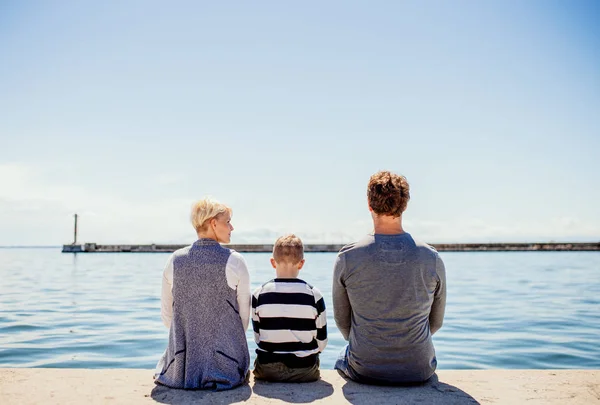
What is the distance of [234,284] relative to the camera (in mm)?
3271

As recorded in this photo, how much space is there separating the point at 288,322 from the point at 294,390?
0.43 meters

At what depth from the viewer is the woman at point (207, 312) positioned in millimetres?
3232

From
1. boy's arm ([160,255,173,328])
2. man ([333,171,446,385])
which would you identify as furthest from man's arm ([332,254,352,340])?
boy's arm ([160,255,173,328])

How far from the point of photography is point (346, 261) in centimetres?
315

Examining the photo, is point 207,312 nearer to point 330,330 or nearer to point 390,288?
point 390,288

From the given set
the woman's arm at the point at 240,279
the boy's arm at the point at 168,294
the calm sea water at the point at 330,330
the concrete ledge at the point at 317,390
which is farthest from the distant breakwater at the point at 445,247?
the woman's arm at the point at 240,279

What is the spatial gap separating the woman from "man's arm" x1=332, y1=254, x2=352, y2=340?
0.57 meters

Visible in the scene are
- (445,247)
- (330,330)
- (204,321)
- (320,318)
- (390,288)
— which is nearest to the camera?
(390,288)

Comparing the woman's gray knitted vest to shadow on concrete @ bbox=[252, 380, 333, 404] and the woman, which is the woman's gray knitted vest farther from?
shadow on concrete @ bbox=[252, 380, 333, 404]

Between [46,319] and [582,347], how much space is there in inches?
370

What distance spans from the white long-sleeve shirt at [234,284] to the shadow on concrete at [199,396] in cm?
42

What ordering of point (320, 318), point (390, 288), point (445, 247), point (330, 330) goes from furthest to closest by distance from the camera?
point (445, 247)
point (330, 330)
point (320, 318)
point (390, 288)

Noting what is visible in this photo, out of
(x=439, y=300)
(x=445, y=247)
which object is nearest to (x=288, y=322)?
(x=439, y=300)

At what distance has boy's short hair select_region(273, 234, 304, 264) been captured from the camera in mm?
3338
